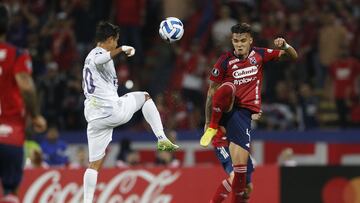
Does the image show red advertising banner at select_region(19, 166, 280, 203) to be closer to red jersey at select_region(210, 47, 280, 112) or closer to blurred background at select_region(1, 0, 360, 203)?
blurred background at select_region(1, 0, 360, 203)

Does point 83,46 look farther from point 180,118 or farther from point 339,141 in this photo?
point 339,141

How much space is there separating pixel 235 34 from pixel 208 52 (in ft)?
29.5

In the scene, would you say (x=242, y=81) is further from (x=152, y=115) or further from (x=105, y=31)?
(x=105, y=31)

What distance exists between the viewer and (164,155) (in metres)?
19.4

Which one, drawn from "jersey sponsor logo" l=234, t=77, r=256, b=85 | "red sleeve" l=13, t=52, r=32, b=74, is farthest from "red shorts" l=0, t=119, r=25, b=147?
"jersey sponsor logo" l=234, t=77, r=256, b=85

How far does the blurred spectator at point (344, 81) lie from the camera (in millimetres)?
20953

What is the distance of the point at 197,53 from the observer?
2147cm

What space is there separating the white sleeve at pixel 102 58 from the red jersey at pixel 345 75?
Result: 8.72 m

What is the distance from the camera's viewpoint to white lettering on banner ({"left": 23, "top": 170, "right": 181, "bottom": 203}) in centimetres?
1656

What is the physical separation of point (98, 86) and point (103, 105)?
0.25 m

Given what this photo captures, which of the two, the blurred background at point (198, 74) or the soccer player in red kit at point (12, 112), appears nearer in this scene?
the soccer player in red kit at point (12, 112)

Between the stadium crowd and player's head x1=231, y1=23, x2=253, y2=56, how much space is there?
6.89 metres

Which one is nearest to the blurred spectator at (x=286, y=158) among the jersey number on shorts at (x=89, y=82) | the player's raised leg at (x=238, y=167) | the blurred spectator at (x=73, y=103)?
the blurred spectator at (x=73, y=103)

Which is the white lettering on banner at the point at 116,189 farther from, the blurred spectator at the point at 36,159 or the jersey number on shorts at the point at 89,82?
the jersey number on shorts at the point at 89,82
